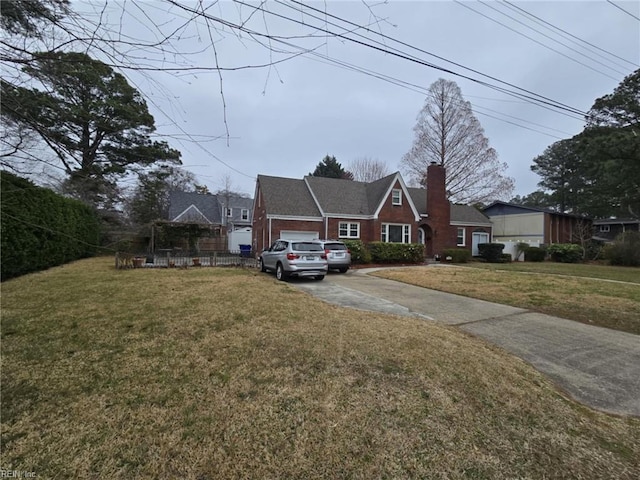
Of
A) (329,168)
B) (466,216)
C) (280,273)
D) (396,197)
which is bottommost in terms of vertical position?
(280,273)

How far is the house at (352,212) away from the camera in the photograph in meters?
20.6

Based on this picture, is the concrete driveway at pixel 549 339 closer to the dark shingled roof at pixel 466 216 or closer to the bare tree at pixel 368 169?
the dark shingled roof at pixel 466 216

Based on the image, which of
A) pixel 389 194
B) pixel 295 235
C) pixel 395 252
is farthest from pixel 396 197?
pixel 295 235

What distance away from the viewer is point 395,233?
22.4 meters

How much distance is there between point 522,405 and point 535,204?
6407 centimetres

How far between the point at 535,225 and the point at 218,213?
3541 centimetres

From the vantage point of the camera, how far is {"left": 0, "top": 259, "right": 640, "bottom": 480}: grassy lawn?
221 centimetres

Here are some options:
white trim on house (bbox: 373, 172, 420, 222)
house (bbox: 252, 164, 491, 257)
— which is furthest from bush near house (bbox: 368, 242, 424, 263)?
white trim on house (bbox: 373, 172, 420, 222)

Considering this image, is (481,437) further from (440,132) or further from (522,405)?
(440,132)

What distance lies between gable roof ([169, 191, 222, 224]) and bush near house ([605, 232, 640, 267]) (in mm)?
36262

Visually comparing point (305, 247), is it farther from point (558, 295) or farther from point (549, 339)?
point (558, 295)

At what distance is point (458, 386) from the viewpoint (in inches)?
132

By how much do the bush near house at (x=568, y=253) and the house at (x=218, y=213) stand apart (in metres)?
27.2

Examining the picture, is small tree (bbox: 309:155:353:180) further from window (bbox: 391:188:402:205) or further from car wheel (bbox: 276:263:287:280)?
car wheel (bbox: 276:263:287:280)
